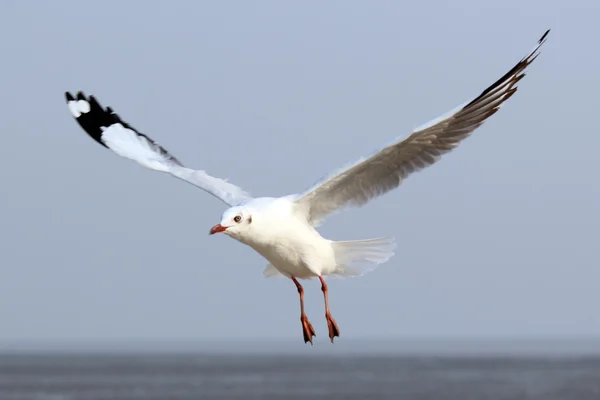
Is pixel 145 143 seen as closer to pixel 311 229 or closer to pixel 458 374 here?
pixel 311 229

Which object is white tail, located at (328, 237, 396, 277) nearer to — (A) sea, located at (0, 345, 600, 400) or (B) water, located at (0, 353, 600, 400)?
(A) sea, located at (0, 345, 600, 400)

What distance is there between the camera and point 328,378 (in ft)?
231

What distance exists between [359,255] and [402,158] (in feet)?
3.36

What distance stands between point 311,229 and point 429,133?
1.37 m

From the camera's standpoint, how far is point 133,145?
15.0 m

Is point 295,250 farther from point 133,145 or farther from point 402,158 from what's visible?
point 133,145

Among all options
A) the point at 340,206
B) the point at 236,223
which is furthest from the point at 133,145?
the point at 236,223

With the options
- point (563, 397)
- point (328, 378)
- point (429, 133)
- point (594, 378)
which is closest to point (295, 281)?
point (429, 133)

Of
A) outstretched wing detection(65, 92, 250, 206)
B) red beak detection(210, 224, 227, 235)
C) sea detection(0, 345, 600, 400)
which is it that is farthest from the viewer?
sea detection(0, 345, 600, 400)

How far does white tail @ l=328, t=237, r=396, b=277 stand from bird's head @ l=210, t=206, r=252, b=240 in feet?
3.87

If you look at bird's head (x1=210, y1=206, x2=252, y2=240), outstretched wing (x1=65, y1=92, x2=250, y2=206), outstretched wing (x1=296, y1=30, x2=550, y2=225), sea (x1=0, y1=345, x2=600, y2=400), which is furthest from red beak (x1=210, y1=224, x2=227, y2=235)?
sea (x1=0, y1=345, x2=600, y2=400)

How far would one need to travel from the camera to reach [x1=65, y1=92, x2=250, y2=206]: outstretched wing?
44.3 ft

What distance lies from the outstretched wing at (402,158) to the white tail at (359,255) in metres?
0.35

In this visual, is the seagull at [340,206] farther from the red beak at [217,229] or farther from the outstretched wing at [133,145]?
the outstretched wing at [133,145]
